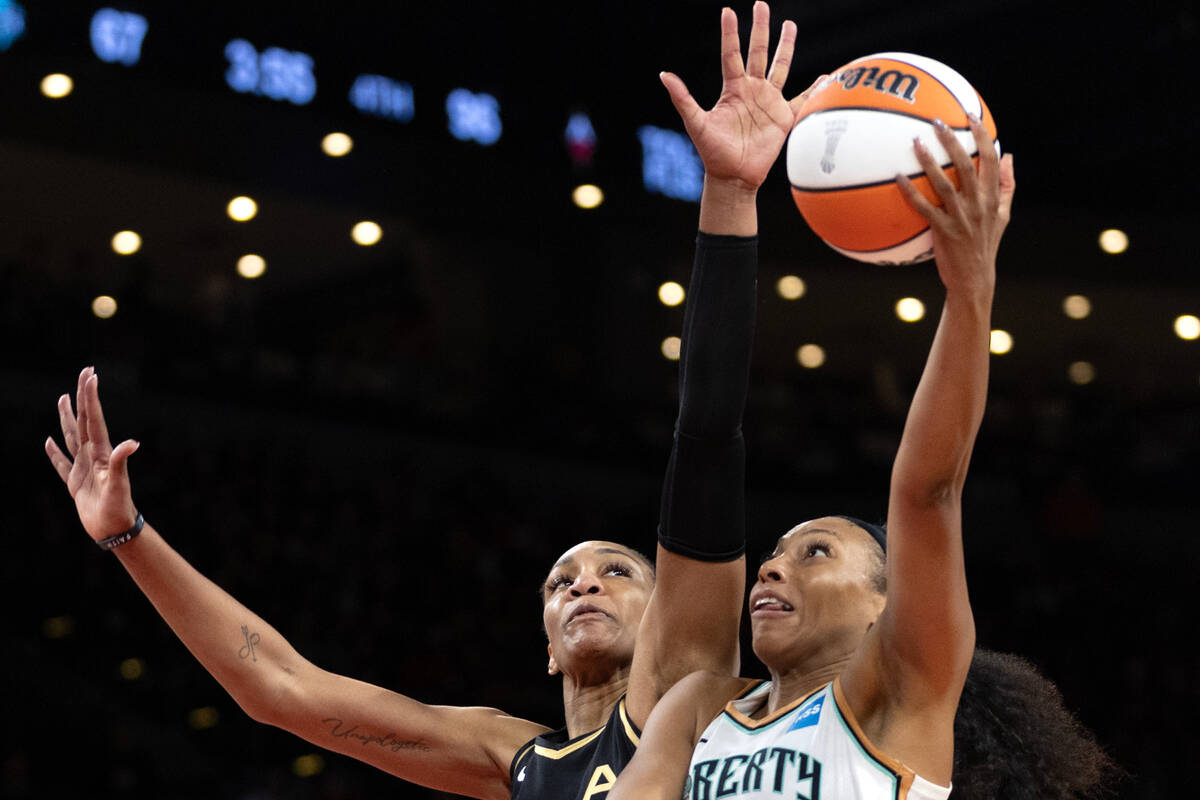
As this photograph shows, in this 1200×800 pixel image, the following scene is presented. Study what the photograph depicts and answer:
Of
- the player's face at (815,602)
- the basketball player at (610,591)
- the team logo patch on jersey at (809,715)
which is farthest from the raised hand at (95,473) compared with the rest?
the team logo patch on jersey at (809,715)

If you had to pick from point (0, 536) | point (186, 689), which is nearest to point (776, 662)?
point (186, 689)

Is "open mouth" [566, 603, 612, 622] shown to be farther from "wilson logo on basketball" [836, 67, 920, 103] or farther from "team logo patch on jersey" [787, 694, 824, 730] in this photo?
"wilson logo on basketball" [836, 67, 920, 103]

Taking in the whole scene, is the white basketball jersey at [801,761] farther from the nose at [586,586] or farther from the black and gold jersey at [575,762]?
the nose at [586,586]

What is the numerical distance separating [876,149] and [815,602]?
88cm

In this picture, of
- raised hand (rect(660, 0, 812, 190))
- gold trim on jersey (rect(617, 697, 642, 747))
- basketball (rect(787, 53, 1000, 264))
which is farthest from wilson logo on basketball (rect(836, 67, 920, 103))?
gold trim on jersey (rect(617, 697, 642, 747))

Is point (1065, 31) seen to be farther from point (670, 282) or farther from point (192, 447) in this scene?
point (192, 447)

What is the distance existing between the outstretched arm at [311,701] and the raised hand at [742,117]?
1.57m

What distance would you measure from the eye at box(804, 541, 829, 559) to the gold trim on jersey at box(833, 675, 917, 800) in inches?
15.5

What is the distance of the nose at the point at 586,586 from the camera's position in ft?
10.9

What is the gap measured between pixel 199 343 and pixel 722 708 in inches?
398

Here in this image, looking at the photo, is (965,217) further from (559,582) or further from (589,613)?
(559,582)

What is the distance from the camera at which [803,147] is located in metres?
2.45

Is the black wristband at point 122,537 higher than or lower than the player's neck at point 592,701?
higher

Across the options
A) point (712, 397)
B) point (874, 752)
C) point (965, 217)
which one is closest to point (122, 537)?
point (712, 397)
